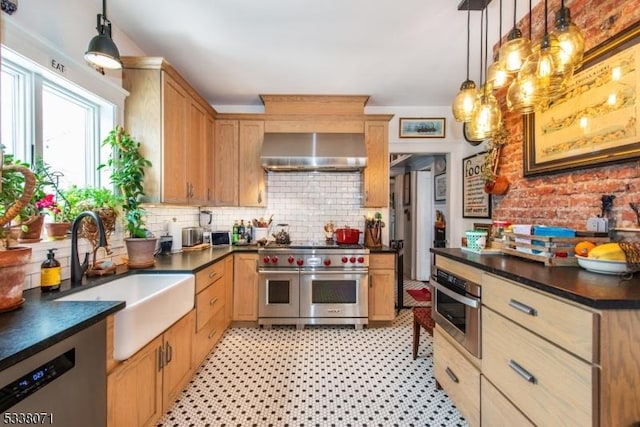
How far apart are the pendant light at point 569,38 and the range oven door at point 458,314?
1243 mm

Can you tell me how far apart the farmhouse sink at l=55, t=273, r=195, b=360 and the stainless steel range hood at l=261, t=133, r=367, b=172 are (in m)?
1.70

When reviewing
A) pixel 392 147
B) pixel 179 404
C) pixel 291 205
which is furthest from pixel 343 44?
pixel 179 404

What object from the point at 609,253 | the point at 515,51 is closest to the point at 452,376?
the point at 609,253

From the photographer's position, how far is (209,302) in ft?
8.46

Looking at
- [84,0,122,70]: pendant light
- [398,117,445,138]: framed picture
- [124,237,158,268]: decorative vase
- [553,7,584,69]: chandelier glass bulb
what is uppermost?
[398,117,445,138]: framed picture

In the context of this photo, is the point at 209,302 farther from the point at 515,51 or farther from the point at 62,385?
the point at 515,51

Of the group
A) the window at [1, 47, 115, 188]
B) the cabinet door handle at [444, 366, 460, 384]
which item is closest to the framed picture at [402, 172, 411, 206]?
the cabinet door handle at [444, 366, 460, 384]

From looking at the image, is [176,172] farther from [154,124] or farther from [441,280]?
[441,280]

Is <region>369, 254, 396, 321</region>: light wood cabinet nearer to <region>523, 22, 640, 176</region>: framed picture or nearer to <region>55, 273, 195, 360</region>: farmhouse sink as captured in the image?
<region>523, 22, 640, 176</region>: framed picture

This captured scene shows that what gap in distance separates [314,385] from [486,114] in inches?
89.1

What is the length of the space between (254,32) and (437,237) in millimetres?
4273

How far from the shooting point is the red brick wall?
1456 millimetres

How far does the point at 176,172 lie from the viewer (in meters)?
2.66

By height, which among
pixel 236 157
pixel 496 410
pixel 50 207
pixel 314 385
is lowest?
pixel 314 385
